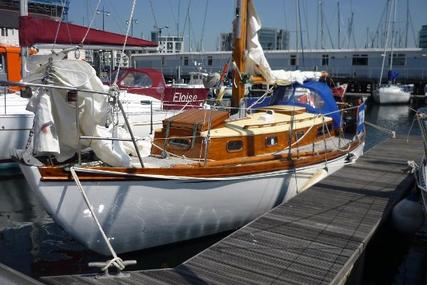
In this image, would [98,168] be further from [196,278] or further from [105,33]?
[105,33]

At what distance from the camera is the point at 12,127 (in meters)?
12.3

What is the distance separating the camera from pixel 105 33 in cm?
1441

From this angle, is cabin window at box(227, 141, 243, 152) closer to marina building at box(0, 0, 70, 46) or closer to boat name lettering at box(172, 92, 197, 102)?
boat name lettering at box(172, 92, 197, 102)

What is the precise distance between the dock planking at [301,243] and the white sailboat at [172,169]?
0.72 meters

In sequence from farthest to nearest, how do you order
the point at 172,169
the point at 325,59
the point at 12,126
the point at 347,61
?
the point at 325,59 → the point at 347,61 → the point at 12,126 → the point at 172,169

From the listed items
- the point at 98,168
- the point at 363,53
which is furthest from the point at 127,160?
the point at 363,53

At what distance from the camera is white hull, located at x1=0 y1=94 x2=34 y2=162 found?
12289 millimetres

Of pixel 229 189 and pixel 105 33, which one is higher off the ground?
pixel 105 33

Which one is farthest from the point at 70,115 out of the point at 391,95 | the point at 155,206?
the point at 391,95

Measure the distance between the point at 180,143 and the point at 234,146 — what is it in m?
1.05

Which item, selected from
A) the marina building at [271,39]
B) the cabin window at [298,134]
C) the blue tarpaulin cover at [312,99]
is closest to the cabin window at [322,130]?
the blue tarpaulin cover at [312,99]

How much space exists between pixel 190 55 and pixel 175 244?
149 ft

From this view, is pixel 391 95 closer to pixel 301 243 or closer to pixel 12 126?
pixel 12 126

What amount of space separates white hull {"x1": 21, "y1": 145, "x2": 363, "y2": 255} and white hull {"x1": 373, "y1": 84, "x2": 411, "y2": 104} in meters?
34.8
